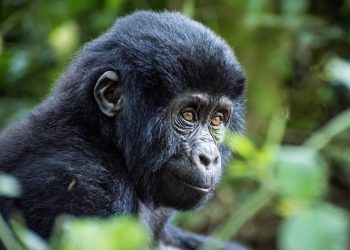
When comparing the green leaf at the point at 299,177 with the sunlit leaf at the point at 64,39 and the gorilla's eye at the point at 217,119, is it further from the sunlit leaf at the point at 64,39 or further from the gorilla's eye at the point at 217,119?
the sunlit leaf at the point at 64,39

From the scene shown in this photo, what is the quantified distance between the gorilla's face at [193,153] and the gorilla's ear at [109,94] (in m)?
0.27

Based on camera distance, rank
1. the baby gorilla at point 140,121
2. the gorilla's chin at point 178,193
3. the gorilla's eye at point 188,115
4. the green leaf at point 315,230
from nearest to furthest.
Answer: the green leaf at point 315,230, the baby gorilla at point 140,121, the gorilla's chin at point 178,193, the gorilla's eye at point 188,115

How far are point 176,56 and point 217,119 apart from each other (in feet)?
Result: 1.57

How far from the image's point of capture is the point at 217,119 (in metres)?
3.97

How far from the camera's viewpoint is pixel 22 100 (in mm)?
6520

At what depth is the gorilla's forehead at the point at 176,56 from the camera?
3658 mm

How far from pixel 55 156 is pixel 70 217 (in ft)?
1.30

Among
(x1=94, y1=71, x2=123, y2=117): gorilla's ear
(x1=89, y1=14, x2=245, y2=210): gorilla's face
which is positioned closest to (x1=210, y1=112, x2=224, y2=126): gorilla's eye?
(x1=89, y1=14, x2=245, y2=210): gorilla's face

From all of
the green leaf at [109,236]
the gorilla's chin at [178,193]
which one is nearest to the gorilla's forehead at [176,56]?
the gorilla's chin at [178,193]

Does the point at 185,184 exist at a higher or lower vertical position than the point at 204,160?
lower

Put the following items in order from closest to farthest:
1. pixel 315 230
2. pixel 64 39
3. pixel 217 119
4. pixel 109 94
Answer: pixel 315 230 < pixel 109 94 < pixel 217 119 < pixel 64 39

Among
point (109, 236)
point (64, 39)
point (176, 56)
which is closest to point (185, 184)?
point (176, 56)

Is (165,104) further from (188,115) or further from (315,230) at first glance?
(315,230)

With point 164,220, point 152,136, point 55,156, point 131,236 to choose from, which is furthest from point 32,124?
point 131,236
